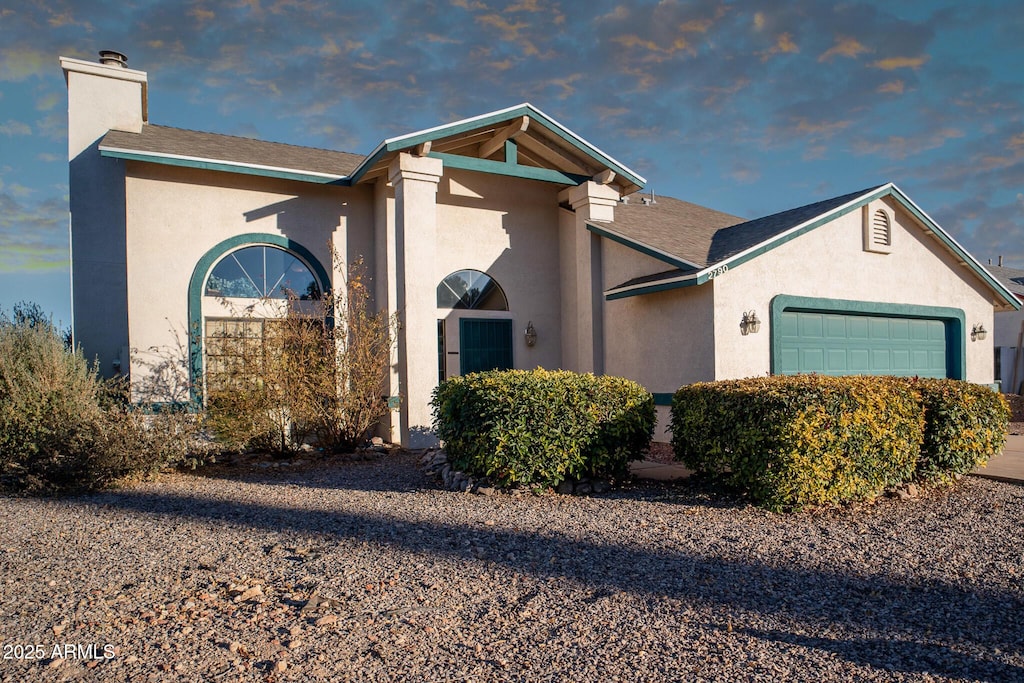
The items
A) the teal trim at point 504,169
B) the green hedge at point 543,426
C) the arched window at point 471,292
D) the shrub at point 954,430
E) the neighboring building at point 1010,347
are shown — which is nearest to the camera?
the green hedge at point 543,426

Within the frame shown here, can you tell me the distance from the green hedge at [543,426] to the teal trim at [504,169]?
498 centimetres

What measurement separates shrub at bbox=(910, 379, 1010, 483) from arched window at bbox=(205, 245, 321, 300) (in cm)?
900

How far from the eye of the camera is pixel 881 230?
12258 mm

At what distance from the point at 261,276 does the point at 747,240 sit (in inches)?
332

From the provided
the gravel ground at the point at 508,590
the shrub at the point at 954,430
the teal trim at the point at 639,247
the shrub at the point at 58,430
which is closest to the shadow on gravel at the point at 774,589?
the gravel ground at the point at 508,590

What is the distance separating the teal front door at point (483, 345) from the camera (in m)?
12.0

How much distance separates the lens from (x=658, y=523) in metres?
5.69

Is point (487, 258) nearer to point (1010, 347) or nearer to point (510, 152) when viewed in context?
point (510, 152)

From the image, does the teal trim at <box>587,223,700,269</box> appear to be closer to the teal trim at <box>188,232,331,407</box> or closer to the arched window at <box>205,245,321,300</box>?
the arched window at <box>205,245,321,300</box>

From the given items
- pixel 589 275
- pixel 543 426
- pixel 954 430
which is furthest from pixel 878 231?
pixel 543 426

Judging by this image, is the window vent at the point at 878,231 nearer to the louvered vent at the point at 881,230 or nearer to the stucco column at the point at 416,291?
the louvered vent at the point at 881,230

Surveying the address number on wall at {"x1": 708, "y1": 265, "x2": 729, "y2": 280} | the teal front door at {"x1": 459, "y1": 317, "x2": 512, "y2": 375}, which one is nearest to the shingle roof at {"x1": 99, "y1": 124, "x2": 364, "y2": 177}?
the teal front door at {"x1": 459, "y1": 317, "x2": 512, "y2": 375}

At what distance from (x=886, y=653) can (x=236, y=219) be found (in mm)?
10592

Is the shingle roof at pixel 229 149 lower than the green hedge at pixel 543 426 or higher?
higher
